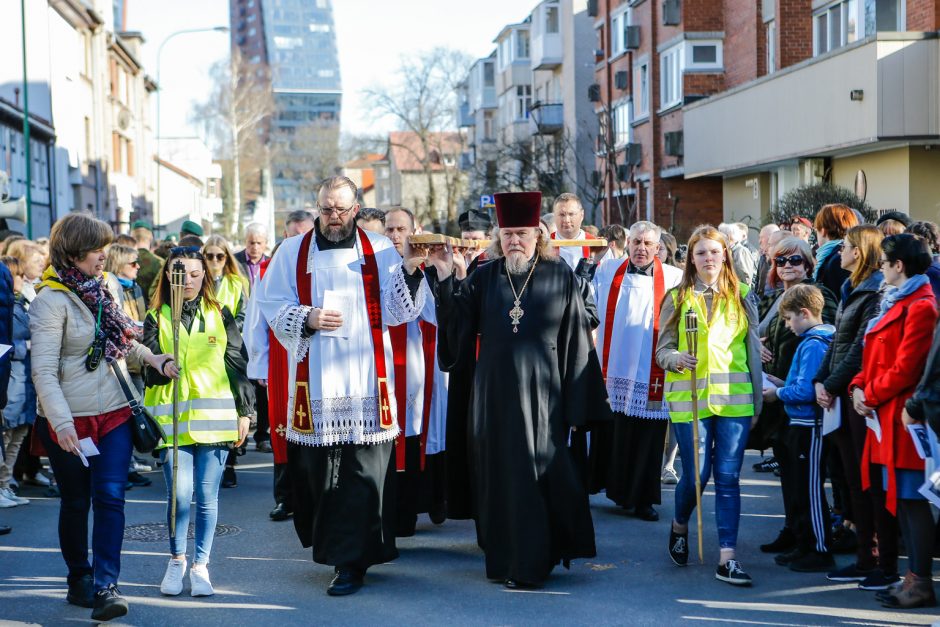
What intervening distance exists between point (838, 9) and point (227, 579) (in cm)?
1981

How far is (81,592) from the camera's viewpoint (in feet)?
22.3

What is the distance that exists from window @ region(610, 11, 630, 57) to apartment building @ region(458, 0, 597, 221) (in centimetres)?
372

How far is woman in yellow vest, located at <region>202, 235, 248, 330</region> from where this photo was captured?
816cm

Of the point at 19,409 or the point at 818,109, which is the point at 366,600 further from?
the point at 818,109

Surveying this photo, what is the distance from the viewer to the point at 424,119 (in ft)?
235

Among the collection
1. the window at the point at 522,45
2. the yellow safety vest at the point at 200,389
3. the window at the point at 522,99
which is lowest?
the yellow safety vest at the point at 200,389

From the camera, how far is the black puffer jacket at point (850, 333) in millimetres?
6906

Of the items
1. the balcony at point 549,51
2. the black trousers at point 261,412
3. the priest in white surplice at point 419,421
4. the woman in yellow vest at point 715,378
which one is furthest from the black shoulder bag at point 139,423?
the balcony at point 549,51

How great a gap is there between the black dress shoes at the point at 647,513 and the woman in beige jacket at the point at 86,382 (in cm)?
404

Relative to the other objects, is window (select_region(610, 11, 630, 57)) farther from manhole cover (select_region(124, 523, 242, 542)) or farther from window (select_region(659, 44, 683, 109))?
manhole cover (select_region(124, 523, 242, 542))

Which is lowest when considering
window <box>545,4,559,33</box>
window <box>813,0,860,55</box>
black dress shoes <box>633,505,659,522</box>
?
black dress shoes <box>633,505,659,522</box>

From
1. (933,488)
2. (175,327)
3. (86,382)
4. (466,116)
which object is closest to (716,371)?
(933,488)

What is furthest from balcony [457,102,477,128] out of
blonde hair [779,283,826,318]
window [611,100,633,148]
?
blonde hair [779,283,826,318]

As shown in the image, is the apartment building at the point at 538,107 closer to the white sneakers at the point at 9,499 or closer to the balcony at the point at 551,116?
the balcony at the point at 551,116
